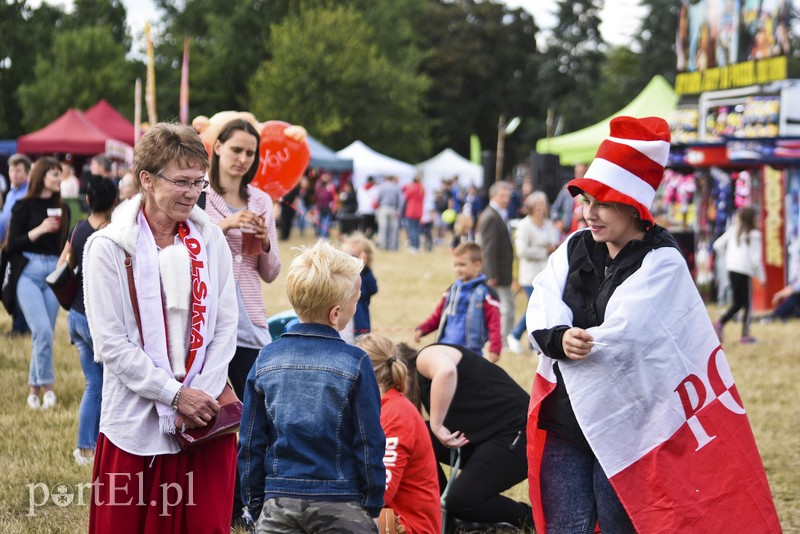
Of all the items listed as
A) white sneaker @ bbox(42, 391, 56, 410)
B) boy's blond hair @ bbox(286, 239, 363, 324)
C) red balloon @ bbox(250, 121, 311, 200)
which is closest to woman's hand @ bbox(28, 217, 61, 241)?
white sneaker @ bbox(42, 391, 56, 410)

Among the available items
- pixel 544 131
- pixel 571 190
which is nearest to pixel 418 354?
pixel 571 190

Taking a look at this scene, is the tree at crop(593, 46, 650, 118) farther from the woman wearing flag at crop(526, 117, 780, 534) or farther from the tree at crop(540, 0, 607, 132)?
the woman wearing flag at crop(526, 117, 780, 534)

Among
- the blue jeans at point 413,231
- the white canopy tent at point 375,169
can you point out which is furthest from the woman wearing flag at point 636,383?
the white canopy tent at point 375,169

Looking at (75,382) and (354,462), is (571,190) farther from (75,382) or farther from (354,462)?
(75,382)

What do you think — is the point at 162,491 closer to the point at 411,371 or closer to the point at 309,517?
the point at 309,517

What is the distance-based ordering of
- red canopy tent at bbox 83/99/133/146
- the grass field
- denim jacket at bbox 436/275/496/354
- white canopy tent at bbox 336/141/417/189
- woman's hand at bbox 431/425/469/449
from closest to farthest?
woman's hand at bbox 431/425/469/449 < the grass field < denim jacket at bbox 436/275/496/354 < white canopy tent at bbox 336/141/417/189 < red canopy tent at bbox 83/99/133/146

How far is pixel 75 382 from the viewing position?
321 inches

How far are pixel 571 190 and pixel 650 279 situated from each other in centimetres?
45

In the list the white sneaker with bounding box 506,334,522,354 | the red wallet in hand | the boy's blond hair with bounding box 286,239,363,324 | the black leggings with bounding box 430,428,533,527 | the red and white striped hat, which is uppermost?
the red and white striped hat

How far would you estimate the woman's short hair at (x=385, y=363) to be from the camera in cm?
411

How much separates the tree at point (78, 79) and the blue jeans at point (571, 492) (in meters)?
52.4

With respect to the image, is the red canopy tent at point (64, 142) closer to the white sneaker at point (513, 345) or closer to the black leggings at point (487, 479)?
the white sneaker at point (513, 345)

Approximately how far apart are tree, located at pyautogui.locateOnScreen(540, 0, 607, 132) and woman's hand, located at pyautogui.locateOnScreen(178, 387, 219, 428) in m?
55.3

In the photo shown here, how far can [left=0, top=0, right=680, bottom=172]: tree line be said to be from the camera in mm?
45594
